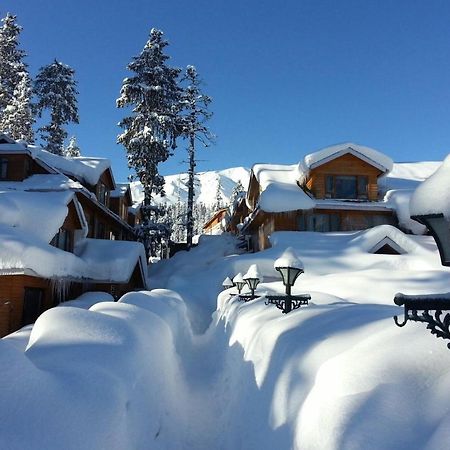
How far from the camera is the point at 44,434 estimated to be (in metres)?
2.73

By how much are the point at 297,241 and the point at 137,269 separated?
32.6 feet

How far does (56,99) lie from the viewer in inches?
1543

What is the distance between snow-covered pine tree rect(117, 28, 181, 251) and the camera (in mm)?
31219

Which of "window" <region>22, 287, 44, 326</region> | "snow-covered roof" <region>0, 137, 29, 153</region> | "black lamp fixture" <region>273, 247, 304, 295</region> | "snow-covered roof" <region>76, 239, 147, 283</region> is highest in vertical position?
"snow-covered roof" <region>0, 137, 29, 153</region>

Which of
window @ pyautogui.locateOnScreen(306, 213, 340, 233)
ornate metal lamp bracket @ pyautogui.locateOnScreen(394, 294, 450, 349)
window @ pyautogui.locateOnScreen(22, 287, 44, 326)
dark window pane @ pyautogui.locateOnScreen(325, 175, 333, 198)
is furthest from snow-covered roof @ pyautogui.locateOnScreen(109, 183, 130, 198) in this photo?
ornate metal lamp bracket @ pyautogui.locateOnScreen(394, 294, 450, 349)

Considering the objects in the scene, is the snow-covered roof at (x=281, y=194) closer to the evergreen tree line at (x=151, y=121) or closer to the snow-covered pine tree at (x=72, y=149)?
the evergreen tree line at (x=151, y=121)

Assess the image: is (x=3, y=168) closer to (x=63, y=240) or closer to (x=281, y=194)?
(x=63, y=240)

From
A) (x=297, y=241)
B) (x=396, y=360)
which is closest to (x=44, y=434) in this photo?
(x=396, y=360)

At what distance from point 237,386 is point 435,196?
213 inches

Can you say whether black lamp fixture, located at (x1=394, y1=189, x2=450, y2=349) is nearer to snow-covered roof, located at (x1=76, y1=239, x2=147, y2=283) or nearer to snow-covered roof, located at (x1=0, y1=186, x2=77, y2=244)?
snow-covered roof, located at (x1=0, y1=186, x2=77, y2=244)

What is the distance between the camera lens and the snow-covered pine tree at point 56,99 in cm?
3888

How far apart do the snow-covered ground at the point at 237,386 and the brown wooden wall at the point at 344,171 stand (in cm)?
2096

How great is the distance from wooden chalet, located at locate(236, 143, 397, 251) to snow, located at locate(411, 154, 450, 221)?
2478 centimetres

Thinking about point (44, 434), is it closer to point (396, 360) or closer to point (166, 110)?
point (396, 360)
